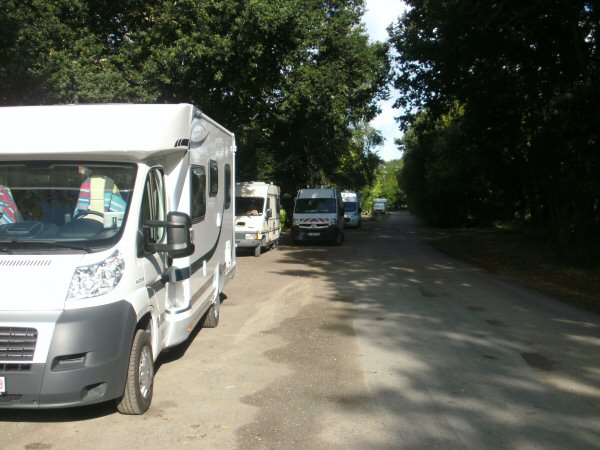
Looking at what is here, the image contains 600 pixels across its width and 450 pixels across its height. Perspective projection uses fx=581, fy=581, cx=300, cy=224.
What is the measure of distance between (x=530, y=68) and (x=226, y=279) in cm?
1511

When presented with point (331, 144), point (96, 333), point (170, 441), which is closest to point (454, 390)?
point (170, 441)

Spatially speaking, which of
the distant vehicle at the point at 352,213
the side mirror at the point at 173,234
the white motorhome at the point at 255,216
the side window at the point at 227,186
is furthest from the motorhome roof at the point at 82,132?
the distant vehicle at the point at 352,213

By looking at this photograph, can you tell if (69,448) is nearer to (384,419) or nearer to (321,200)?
(384,419)

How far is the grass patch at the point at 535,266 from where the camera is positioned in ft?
42.1

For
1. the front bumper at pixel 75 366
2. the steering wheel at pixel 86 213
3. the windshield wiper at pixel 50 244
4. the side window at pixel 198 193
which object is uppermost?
the side window at pixel 198 193

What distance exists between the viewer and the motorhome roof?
507cm

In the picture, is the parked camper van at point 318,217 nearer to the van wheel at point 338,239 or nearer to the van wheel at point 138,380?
the van wheel at point 338,239

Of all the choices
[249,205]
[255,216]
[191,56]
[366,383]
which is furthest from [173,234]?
[249,205]

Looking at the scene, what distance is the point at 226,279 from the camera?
941 centimetres

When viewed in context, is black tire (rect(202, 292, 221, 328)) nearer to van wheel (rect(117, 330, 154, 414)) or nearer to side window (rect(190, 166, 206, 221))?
side window (rect(190, 166, 206, 221))

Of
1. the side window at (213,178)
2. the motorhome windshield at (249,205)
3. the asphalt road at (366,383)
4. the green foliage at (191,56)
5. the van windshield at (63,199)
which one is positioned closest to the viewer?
the asphalt road at (366,383)

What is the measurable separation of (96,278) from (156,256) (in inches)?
40.0

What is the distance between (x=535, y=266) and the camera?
17.9m

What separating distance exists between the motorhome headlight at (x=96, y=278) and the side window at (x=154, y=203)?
0.65 meters
